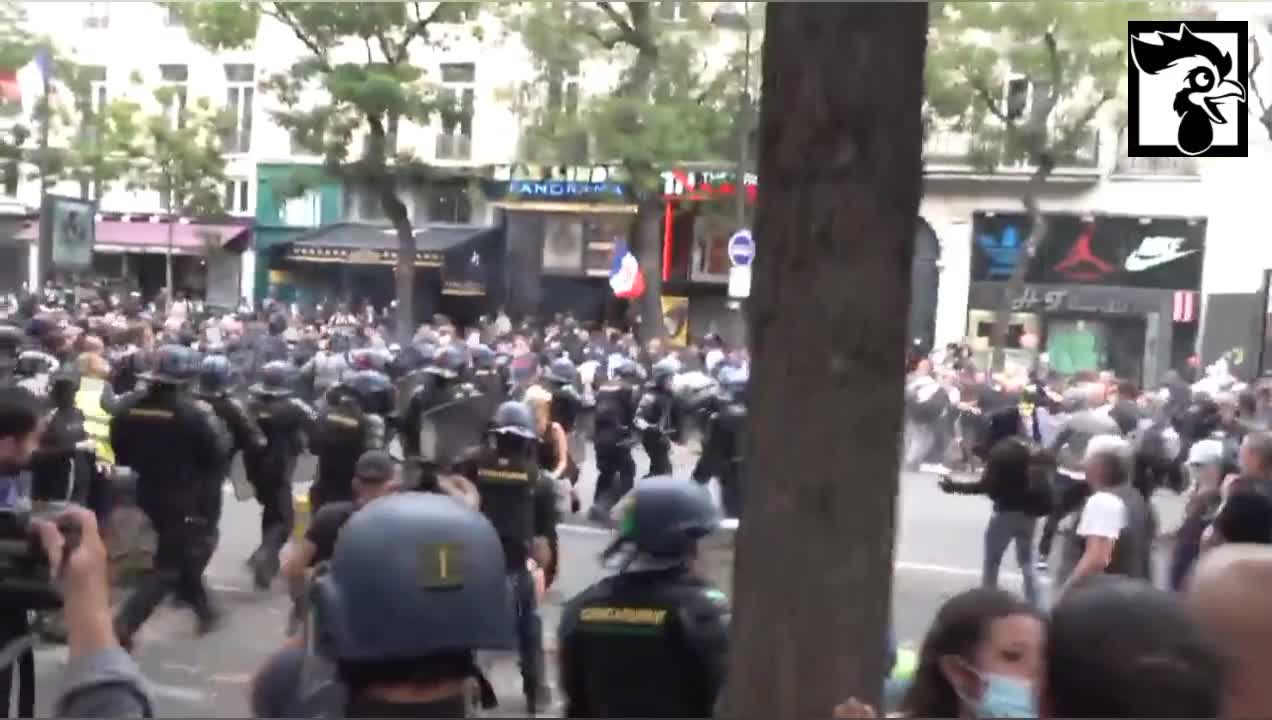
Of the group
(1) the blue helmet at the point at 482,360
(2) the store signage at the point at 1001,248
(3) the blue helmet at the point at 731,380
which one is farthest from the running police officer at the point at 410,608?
(2) the store signage at the point at 1001,248

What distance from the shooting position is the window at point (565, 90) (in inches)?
1053

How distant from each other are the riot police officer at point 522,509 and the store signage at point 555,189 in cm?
2647

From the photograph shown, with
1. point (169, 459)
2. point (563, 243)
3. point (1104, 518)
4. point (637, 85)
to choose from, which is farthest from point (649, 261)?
point (1104, 518)

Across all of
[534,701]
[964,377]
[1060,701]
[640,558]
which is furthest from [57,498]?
[964,377]

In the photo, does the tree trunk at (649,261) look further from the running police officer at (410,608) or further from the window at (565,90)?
the running police officer at (410,608)

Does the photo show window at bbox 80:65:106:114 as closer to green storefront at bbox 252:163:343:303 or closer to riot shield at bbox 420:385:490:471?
green storefront at bbox 252:163:343:303

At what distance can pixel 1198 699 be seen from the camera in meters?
2.24

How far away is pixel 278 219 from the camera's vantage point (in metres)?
39.0

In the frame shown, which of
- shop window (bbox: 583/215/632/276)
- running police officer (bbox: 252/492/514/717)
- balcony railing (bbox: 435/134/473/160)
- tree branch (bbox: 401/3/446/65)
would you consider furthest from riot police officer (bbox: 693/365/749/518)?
balcony railing (bbox: 435/134/473/160)

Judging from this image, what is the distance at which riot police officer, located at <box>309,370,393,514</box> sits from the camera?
9.27m

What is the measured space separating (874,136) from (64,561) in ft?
4.98

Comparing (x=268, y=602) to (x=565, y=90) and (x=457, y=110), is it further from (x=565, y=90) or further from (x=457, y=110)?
(x=565, y=90)

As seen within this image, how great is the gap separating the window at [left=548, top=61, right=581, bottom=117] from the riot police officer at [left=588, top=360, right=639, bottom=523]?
13076 millimetres

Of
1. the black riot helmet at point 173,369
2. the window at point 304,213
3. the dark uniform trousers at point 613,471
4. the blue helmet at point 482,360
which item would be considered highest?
the window at point 304,213
